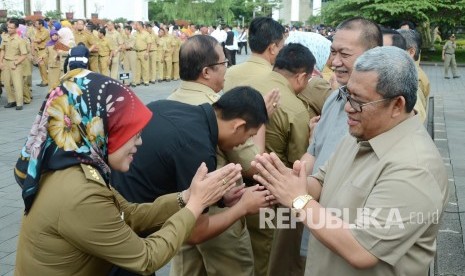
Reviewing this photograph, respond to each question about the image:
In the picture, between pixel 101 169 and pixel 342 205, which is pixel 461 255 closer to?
pixel 342 205

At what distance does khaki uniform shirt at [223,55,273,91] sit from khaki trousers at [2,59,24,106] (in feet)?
27.3

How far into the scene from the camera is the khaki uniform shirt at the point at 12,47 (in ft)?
39.6

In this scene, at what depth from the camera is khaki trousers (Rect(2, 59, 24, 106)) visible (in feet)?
39.2

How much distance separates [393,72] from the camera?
208 cm

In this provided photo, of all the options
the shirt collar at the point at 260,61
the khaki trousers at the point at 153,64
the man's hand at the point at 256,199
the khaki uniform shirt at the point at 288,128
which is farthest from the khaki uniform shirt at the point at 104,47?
the man's hand at the point at 256,199

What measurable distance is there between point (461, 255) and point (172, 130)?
8.75 ft

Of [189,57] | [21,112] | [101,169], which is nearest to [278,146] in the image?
[189,57]

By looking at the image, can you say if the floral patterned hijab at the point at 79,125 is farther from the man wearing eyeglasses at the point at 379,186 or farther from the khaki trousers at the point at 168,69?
the khaki trousers at the point at 168,69

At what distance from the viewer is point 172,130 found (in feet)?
8.95

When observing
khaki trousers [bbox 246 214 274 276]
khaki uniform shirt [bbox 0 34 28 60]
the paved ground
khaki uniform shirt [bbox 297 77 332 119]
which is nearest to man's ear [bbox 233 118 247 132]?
khaki trousers [bbox 246 214 274 276]

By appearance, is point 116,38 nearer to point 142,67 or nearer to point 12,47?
point 142,67

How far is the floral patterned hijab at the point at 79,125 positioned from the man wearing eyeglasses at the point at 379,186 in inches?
22.7

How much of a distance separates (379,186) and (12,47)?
1149 centimetres

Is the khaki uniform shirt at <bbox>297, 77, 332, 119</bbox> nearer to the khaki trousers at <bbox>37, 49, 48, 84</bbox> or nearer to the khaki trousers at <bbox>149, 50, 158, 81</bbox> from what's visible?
the khaki trousers at <bbox>37, 49, 48, 84</bbox>
